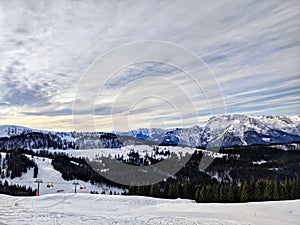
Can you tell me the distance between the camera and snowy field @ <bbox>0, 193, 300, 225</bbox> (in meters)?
17.2

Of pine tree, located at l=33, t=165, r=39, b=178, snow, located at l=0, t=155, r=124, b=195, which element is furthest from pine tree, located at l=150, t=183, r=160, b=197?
pine tree, located at l=33, t=165, r=39, b=178

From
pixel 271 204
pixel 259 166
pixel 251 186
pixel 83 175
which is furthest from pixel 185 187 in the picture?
pixel 259 166

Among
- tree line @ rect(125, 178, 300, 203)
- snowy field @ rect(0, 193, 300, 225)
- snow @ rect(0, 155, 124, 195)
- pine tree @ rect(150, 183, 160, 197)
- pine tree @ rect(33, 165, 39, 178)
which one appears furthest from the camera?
pine tree @ rect(33, 165, 39, 178)

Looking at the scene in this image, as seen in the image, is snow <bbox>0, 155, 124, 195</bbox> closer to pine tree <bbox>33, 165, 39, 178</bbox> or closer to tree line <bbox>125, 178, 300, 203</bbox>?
pine tree <bbox>33, 165, 39, 178</bbox>

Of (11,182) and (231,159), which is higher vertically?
(231,159)

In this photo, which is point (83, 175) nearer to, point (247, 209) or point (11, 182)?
point (11, 182)

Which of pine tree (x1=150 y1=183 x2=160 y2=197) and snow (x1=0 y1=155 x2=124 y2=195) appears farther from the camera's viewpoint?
snow (x1=0 y1=155 x2=124 y2=195)

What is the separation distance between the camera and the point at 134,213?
875 inches

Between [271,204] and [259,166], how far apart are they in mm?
146774

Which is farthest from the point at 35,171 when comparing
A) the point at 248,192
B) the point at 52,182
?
the point at 248,192

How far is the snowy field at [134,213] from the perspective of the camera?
676 inches

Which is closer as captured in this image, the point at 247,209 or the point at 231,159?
the point at 247,209

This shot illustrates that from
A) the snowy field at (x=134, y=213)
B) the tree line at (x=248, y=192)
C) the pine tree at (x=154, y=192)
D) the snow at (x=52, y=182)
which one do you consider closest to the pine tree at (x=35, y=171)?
the snow at (x=52, y=182)

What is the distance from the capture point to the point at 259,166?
160625mm
